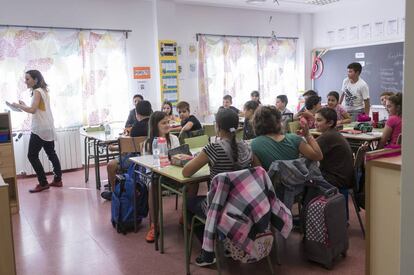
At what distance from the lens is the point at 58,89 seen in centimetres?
614

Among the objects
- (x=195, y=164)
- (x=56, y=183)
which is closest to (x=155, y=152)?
(x=195, y=164)

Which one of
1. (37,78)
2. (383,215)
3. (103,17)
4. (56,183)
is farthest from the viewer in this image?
(103,17)

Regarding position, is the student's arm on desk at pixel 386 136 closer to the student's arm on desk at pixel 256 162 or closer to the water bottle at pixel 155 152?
the student's arm on desk at pixel 256 162

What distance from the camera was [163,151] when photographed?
341 cm

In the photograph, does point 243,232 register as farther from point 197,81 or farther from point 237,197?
point 197,81

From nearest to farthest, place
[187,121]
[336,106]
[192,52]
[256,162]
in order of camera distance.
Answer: [256,162], [187,121], [336,106], [192,52]

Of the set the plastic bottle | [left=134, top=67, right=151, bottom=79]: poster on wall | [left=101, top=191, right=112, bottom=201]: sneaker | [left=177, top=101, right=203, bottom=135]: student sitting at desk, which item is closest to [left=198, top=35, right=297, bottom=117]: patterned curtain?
[left=134, top=67, right=151, bottom=79]: poster on wall

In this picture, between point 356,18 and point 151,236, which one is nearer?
point 151,236

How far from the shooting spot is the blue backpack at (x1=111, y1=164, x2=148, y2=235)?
360 cm

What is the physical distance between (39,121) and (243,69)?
429 cm

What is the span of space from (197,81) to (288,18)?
2764 mm

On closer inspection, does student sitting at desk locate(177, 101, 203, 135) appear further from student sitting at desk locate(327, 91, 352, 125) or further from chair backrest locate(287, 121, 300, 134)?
student sitting at desk locate(327, 91, 352, 125)

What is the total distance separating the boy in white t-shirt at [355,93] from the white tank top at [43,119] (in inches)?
166

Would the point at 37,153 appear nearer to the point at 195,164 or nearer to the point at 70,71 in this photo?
the point at 70,71
